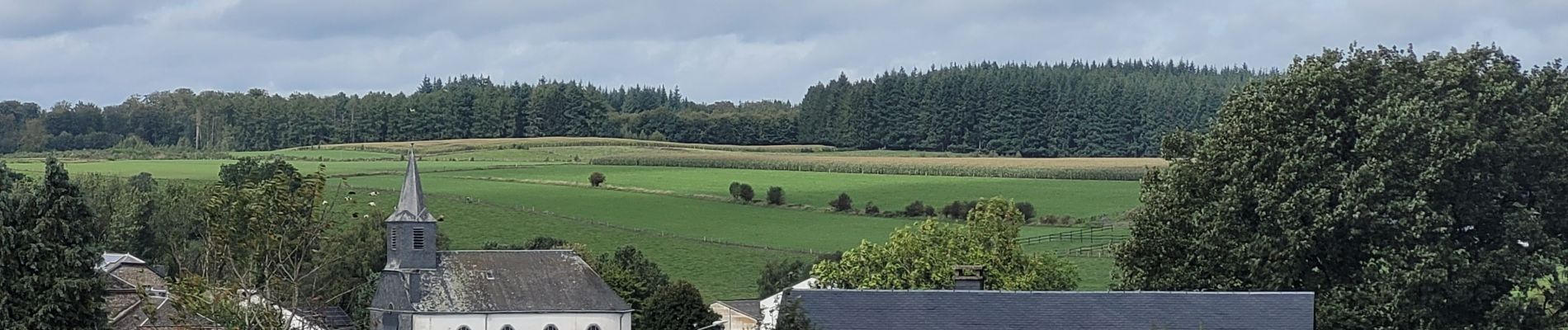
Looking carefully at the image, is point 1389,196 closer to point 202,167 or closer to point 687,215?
point 687,215

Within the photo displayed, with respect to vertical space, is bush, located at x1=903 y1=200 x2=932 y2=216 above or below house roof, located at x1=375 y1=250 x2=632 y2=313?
above

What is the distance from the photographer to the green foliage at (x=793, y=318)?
35.2 metres

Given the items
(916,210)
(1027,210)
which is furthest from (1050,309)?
(916,210)

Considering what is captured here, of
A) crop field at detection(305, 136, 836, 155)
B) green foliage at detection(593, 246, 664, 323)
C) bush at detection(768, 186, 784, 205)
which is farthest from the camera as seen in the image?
crop field at detection(305, 136, 836, 155)

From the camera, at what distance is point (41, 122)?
6289 inches

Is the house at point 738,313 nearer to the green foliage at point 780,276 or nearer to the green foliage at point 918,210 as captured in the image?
the green foliage at point 780,276

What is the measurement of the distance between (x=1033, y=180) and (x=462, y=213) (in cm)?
3448

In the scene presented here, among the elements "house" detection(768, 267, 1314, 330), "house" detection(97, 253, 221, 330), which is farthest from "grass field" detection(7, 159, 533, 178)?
"house" detection(768, 267, 1314, 330)

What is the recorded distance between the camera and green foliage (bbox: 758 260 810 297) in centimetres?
7138

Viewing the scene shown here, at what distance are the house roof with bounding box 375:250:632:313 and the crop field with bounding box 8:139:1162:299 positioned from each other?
7696 mm

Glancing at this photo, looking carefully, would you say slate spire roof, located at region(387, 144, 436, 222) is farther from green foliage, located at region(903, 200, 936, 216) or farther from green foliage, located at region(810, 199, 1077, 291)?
green foliage, located at region(903, 200, 936, 216)

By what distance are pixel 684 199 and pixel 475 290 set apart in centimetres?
3503

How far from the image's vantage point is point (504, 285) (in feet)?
212

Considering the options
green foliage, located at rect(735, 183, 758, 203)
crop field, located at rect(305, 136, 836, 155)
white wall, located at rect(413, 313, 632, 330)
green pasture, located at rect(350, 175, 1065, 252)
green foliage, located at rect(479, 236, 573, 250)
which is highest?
crop field, located at rect(305, 136, 836, 155)
